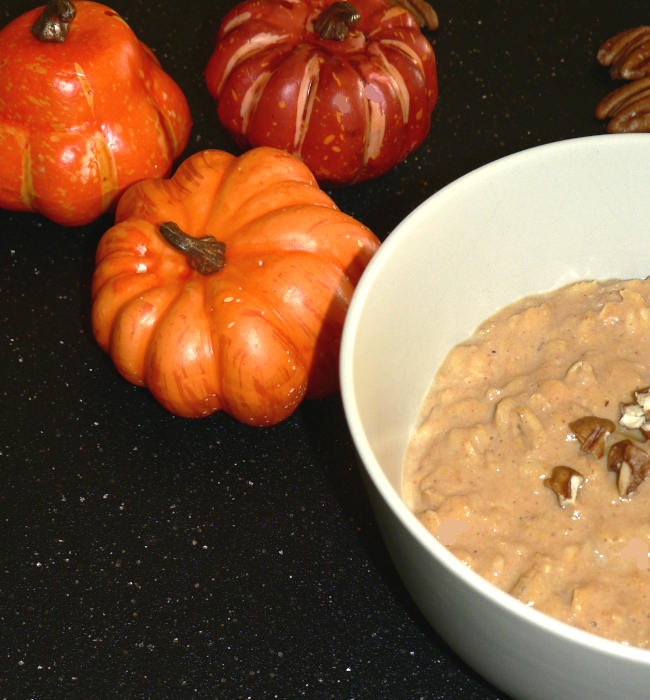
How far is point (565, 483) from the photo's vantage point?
3.27 feet

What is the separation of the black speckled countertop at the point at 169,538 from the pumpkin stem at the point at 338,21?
0.22 metres

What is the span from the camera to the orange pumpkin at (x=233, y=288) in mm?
1187

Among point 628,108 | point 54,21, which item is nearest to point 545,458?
point 628,108

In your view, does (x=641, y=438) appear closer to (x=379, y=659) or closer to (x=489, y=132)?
(x=379, y=659)

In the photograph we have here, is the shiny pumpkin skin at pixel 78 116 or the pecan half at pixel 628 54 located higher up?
the pecan half at pixel 628 54

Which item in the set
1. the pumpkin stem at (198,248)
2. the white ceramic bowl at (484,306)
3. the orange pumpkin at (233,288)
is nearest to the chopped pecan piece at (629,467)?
the white ceramic bowl at (484,306)

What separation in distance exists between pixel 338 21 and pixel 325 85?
0.28 ft

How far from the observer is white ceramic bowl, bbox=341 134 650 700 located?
32.1 inches

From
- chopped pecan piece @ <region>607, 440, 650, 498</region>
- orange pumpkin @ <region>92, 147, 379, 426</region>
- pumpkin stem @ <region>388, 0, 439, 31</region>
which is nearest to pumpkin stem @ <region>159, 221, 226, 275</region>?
orange pumpkin @ <region>92, 147, 379, 426</region>

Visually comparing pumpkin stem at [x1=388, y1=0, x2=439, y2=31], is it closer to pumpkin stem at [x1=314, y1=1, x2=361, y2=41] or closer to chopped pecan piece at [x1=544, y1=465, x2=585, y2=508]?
pumpkin stem at [x1=314, y1=1, x2=361, y2=41]

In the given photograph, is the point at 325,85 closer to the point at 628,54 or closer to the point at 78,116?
the point at 78,116

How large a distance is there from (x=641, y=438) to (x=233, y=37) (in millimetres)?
762

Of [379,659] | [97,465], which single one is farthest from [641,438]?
[97,465]

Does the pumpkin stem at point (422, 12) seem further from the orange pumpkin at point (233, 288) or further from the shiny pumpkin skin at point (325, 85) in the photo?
the orange pumpkin at point (233, 288)
